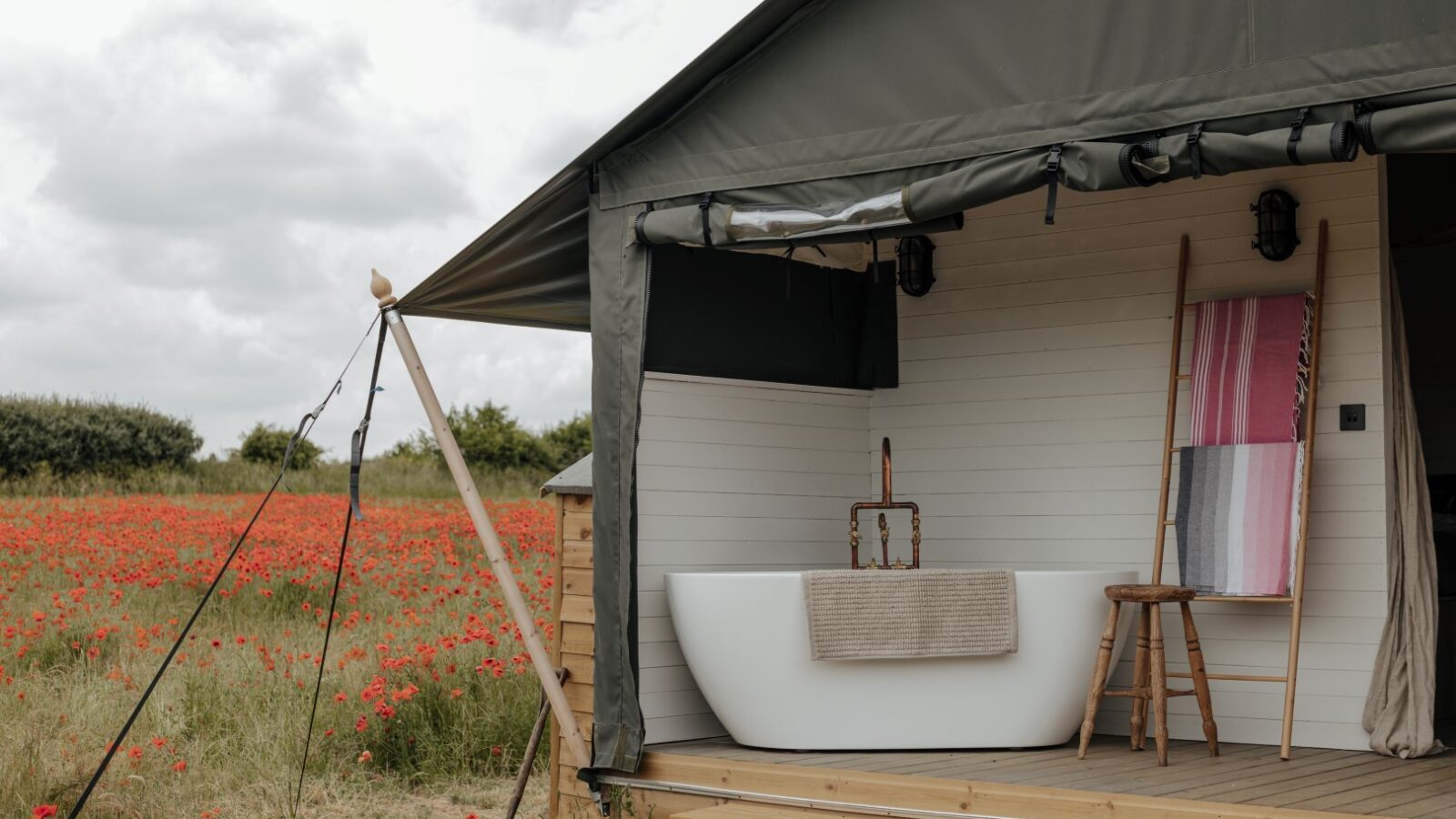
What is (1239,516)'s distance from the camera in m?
5.01

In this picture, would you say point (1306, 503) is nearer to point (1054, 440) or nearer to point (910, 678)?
point (1054, 440)

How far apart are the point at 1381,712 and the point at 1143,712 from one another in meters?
0.77

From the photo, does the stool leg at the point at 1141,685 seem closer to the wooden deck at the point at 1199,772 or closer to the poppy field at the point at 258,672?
the wooden deck at the point at 1199,772

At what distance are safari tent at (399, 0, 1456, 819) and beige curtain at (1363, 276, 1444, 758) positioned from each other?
0.4 inches

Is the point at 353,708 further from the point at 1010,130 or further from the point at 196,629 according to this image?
the point at 1010,130

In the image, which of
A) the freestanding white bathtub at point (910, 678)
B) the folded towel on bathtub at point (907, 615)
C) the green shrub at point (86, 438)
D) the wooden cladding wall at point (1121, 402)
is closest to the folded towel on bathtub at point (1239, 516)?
the wooden cladding wall at point (1121, 402)

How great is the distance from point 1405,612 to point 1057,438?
1.42 m

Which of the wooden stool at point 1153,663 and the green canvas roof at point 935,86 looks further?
the wooden stool at point 1153,663

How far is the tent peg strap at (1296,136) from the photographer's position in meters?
3.59

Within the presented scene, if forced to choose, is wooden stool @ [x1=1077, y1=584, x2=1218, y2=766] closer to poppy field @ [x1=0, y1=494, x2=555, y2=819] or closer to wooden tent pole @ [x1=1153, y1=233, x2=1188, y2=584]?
wooden tent pole @ [x1=1153, y1=233, x2=1188, y2=584]

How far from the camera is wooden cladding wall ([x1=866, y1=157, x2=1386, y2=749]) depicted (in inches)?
196

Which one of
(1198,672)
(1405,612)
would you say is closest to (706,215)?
(1198,672)

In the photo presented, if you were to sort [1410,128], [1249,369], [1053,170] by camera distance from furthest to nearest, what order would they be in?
[1249,369]
[1053,170]
[1410,128]

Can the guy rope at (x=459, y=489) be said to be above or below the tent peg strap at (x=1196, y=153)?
below
